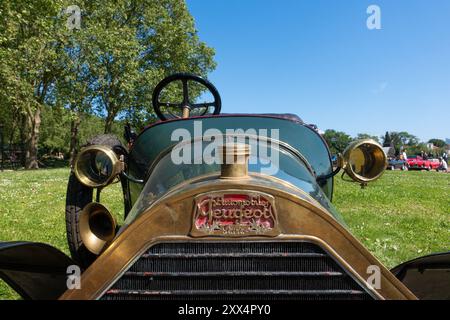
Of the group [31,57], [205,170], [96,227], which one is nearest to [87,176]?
[96,227]

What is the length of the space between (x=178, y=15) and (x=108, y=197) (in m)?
25.3

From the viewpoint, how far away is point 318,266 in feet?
6.10

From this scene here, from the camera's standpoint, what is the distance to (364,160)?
294 cm

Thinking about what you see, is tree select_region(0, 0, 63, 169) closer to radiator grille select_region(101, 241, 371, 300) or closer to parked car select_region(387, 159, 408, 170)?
radiator grille select_region(101, 241, 371, 300)

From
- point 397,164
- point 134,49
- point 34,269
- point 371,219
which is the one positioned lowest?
point 371,219

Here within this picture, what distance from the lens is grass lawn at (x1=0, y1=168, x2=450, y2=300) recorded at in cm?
589

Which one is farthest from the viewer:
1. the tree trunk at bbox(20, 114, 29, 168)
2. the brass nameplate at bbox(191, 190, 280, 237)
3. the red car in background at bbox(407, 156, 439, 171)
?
the red car in background at bbox(407, 156, 439, 171)

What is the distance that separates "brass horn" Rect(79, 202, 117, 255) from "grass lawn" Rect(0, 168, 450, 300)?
180cm

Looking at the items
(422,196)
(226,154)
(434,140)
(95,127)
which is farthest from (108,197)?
(434,140)

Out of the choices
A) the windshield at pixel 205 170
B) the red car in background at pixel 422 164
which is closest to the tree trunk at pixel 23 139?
the windshield at pixel 205 170

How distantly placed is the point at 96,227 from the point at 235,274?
4.30 feet

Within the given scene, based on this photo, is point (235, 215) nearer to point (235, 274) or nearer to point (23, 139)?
point (235, 274)

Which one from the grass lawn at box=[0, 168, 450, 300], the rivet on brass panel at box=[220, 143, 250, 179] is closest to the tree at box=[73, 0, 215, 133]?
the grass lawn at box=[0, 168, 450, 300]

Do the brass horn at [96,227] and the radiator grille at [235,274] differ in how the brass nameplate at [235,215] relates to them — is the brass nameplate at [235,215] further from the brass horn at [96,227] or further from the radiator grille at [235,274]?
the brass horn at [96,227]
